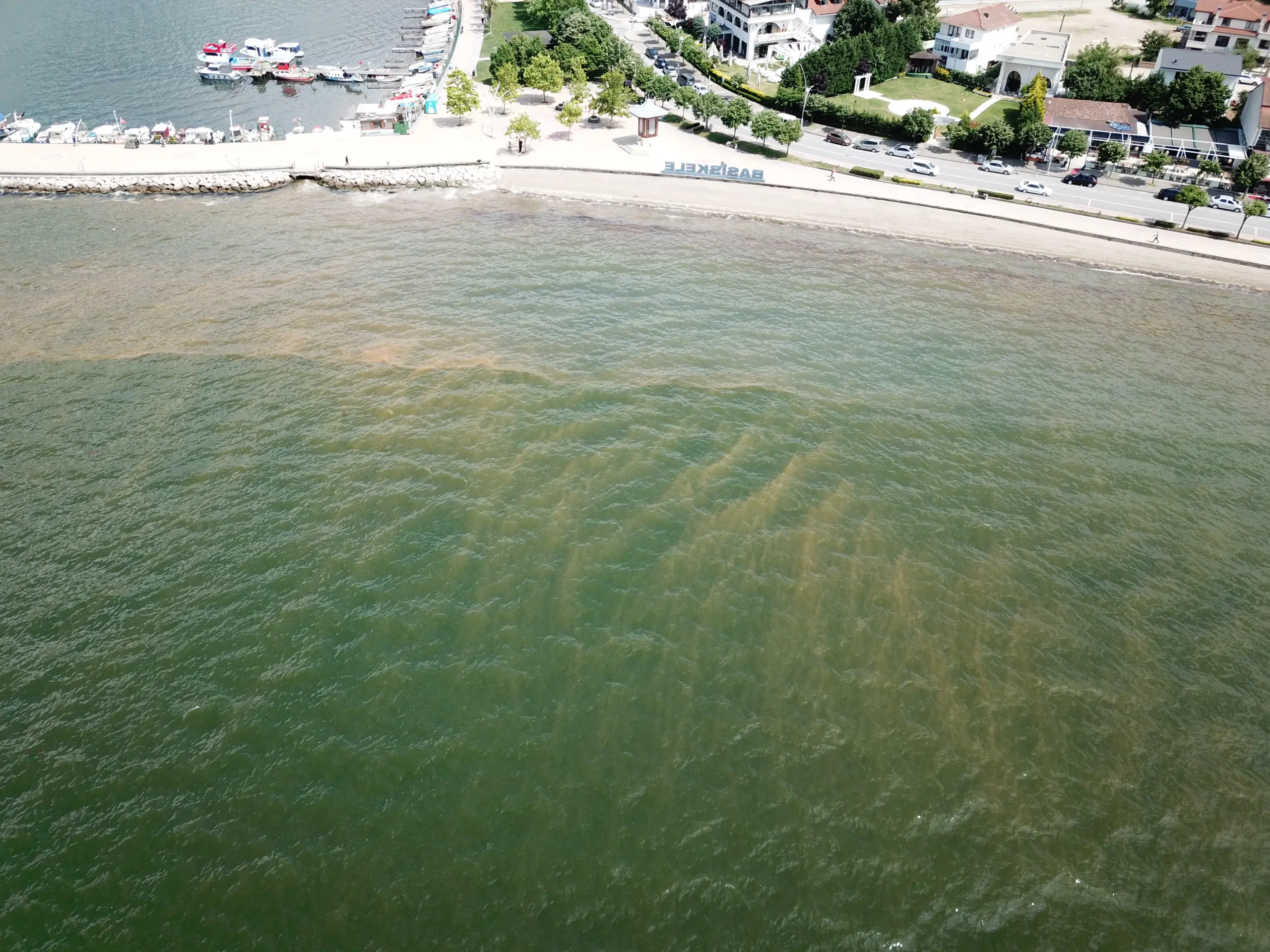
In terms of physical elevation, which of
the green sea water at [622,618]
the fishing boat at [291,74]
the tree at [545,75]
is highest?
the tree at [545,75]

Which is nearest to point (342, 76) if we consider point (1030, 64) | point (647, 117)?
point (647, 117)

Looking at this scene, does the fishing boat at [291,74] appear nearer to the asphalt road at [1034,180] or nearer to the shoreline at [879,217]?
the shoreline at [879,217]

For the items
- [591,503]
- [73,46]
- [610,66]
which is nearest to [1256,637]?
[591,503]

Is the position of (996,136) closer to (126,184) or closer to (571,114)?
(571,114)

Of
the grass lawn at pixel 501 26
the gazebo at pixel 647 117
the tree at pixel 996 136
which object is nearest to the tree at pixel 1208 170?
the tree at pixel 996 136

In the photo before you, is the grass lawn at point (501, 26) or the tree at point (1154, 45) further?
the tree at point (1154, 45)

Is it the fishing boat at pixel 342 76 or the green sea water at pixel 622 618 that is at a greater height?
the fishing boat at pixel 342 76
